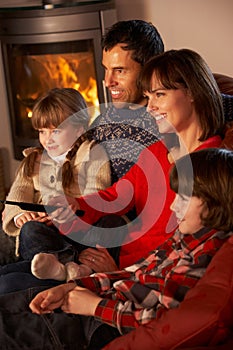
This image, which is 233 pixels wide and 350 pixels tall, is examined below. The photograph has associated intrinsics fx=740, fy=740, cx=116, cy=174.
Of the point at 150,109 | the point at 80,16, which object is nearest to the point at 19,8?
the point at 80,16

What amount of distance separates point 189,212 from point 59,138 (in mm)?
874

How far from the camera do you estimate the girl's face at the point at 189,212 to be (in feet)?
5.42

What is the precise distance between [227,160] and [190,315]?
38 cm

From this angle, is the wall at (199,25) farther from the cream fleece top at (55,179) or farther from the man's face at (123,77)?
the cream fleece top at (55,179)

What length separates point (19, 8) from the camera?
12.5 ft

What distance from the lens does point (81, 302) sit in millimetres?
1755

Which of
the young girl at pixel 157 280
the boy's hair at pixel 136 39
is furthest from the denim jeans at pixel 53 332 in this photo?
the boy's hair at pixel 136 39

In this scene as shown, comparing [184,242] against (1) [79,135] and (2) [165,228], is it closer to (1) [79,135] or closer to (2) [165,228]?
(2) [165,228]

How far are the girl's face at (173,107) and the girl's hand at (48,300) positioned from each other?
58 centimetres

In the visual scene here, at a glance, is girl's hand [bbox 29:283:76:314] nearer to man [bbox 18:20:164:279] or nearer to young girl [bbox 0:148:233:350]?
young girl [bbox 0:148:233:350]

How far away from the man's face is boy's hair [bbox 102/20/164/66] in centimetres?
2

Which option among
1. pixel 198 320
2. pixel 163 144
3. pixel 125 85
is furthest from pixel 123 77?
pixel 198 320

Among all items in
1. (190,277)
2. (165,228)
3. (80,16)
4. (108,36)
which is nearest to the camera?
(190,277)

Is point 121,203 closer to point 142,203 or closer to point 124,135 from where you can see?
point 142,203
